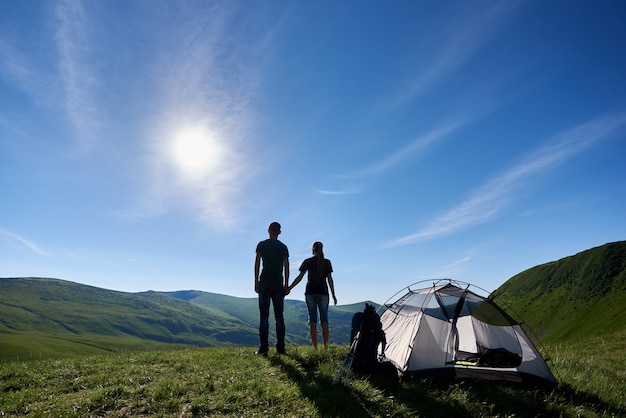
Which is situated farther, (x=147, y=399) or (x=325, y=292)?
(x=325, y=292)

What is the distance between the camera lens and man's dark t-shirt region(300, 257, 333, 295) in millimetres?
11648

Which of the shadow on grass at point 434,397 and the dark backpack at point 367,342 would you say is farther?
the dark backpack at point 367,342

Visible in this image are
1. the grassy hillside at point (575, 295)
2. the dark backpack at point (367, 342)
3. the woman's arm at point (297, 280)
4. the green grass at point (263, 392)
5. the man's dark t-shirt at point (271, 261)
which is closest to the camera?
the green grass at point (263, 392)

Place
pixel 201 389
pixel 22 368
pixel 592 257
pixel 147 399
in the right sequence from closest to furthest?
pixel 147 399 → pixel 201 389 → pixel 22 368 → pixel 592 257

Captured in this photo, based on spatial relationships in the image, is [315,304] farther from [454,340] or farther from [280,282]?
[454,340]

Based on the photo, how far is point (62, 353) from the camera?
118 meters

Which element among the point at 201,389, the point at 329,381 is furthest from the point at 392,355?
the point at 201,389

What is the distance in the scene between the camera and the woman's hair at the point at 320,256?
461 inches

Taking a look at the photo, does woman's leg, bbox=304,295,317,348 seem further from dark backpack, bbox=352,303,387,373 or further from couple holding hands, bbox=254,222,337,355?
dark backpack, bbox=352,303,387,373

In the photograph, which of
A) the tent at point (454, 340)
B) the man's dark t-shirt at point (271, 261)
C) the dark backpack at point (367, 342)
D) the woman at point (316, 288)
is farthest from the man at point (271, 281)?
the tent at point (454, 340)

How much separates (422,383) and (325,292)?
4180mm

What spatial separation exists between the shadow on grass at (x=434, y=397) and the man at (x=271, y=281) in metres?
1.69

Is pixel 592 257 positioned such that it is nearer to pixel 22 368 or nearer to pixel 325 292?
pixel 325 292

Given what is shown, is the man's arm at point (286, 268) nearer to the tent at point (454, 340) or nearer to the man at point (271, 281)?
the man at point (271, 281)
